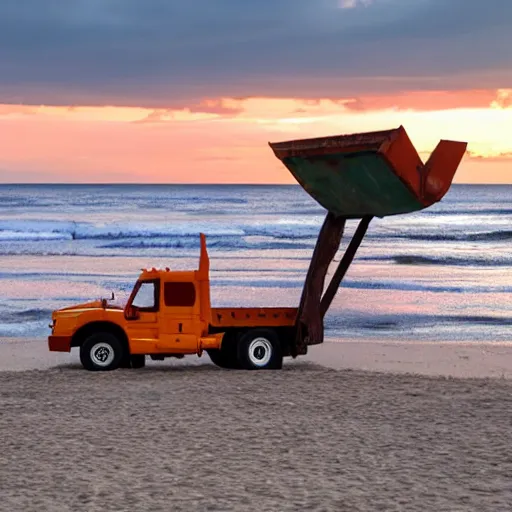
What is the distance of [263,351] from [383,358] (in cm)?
229

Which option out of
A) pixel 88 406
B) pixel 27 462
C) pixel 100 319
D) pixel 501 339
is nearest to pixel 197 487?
pixel 27 462

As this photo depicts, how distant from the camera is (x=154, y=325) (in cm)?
1380

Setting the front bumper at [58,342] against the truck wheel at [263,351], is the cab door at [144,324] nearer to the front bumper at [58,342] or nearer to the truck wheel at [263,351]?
the front bumper at [58,342]

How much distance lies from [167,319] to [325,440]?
492cm

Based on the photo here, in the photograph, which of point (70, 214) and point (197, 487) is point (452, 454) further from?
point (70, 214)

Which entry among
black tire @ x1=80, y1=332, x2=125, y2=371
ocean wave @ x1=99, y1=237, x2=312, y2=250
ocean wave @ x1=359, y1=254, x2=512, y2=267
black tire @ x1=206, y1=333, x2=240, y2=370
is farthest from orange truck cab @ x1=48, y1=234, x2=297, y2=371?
ocean wave @ x1=99, y1=237, x2=312, y2=250

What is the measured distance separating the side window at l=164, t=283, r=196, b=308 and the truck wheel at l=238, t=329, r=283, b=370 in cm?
92

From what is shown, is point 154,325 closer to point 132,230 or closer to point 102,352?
point 102,352

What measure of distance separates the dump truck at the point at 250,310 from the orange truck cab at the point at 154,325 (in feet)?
0.04

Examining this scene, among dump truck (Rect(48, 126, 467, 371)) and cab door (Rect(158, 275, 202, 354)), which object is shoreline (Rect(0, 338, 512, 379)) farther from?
cab door (Rect(158, 275, 202, 354))

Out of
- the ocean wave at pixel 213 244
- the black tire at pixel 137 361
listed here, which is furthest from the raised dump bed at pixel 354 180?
the ocean wave at pixel 213 244

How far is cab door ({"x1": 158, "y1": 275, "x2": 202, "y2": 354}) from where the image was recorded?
13.8 m

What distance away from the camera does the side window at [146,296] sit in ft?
45.6

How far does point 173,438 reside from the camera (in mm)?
9328
